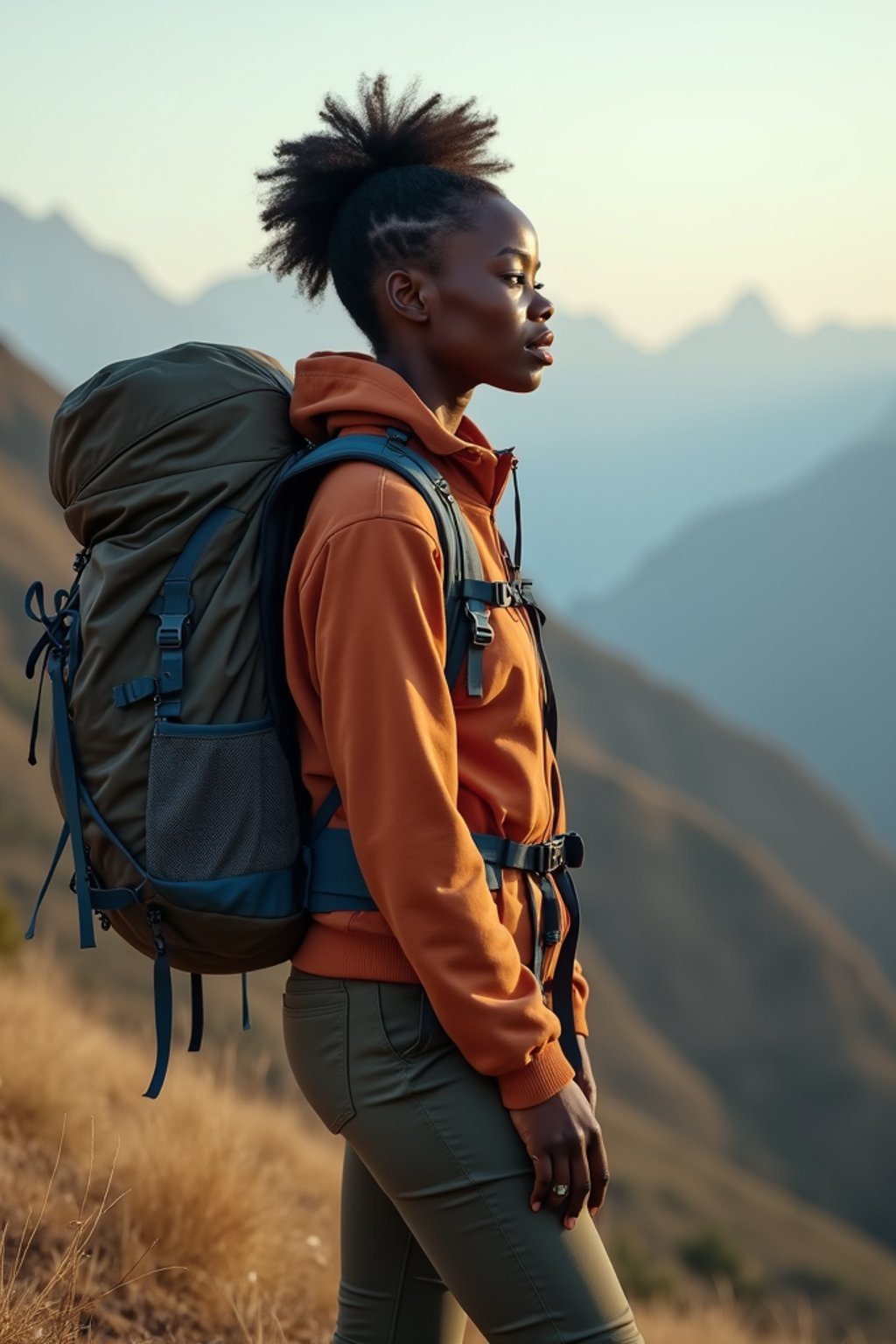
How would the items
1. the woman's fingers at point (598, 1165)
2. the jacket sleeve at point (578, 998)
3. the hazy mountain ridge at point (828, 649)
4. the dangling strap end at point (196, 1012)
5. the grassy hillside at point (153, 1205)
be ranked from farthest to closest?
the hazy mountain ridge at point (828, 649) < the grassy hillside at point (153, 1205) < the jacket sleeve at point (578, 998) < the dangling strap end at point (196, 1012) < the woman's fingers at point (598, 1165)

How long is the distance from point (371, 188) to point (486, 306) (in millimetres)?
329

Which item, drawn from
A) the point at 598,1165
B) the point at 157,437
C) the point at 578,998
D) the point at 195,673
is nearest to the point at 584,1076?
the point at 578,998

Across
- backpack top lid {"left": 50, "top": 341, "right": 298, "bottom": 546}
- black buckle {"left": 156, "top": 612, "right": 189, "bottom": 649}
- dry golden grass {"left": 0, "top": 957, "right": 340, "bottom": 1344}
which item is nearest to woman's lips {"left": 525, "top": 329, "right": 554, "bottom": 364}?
backpack top lid {"left": 50, "top": 341, "right": 298, "bottom": 546}

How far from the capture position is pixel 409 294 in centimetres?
236

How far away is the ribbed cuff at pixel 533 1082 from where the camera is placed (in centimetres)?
199

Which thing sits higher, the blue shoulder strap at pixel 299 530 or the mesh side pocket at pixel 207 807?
the blue shoulder strap at pixel 299 530

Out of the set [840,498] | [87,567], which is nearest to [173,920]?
[87,567]

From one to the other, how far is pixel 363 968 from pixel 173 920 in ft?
0.95

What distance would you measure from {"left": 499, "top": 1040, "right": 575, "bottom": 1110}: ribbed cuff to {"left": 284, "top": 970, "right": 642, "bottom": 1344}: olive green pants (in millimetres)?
30

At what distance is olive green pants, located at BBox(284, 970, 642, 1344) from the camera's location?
196 cm

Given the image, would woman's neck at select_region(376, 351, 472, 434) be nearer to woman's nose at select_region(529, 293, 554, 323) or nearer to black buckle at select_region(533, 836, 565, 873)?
woman's nose at select_region(529, 293, 554, 323)

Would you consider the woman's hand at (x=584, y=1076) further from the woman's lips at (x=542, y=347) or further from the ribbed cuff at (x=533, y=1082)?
the woman's lips at (x=542, y=347)

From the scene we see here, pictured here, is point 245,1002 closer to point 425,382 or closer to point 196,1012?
point 196,1012

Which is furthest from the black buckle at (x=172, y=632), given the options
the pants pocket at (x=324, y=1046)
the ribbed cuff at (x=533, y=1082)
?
the ribbed cuff at (x=533, y=1082)
